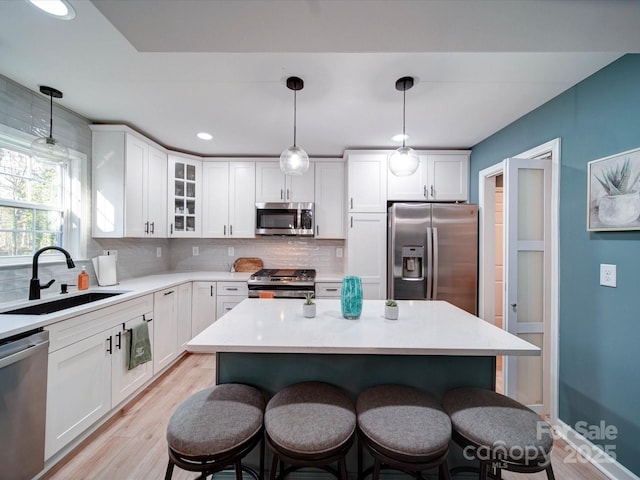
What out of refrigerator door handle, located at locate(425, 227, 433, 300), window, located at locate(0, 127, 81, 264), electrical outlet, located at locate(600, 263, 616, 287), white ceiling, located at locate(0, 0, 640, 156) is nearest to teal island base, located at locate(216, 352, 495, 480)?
electrical outlet, located at locate(600, 263, 616, 287)

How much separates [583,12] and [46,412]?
3.16m

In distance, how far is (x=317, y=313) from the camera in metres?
1.69

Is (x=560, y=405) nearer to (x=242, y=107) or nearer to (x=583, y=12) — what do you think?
(x=583, y=12)

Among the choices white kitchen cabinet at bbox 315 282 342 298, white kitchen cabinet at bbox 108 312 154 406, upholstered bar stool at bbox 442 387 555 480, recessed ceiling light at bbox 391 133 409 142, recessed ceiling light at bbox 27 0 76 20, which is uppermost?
recessed ceiling light at bbox 391 133 409 142

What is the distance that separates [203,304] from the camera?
126 inches

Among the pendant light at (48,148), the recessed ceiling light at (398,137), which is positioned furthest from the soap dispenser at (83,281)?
the recessed ceiling light at (398,137)

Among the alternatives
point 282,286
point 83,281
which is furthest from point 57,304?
point 282,286

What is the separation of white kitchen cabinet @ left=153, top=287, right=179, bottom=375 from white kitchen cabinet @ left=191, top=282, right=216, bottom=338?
0.29 metres

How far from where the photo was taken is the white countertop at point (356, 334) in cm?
115

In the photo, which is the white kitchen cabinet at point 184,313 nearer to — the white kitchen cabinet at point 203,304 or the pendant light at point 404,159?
the white kitchen cabinet at point 203,304

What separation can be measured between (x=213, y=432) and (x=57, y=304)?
1902 millimetres

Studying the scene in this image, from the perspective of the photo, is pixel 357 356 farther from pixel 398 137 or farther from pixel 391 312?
pixel 398 137

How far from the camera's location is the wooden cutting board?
12.3ft

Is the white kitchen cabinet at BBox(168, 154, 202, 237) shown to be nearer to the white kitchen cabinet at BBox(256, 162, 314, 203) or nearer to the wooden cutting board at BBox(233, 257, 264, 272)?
the wooden cutting board at BBox(233, 257, 264, 272)
